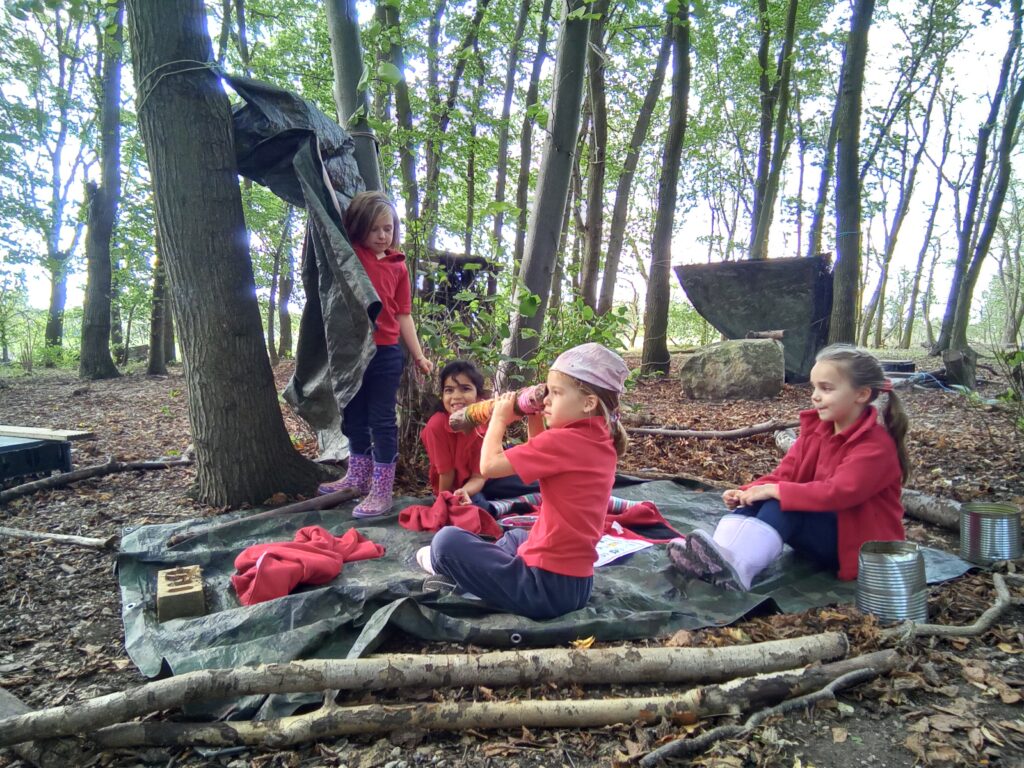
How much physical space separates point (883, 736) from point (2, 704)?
2557 mm

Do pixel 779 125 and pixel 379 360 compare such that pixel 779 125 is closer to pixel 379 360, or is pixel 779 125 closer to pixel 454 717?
pixel 379 360

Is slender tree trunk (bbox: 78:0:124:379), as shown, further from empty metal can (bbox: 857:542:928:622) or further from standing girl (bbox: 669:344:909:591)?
empty metal can (bbox: 857:542:928:622)

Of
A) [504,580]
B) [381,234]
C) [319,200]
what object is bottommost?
[504,580]

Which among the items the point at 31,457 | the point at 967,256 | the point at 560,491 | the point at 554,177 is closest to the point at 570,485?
the point at 560,491

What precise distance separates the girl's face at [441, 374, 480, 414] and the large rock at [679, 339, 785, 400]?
5.12m

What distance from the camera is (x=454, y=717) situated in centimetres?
170

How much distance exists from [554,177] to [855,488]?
323 centimetres

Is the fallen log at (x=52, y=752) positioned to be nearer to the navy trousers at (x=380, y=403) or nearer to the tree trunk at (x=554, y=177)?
the navy trousers at (x=380, y=403)

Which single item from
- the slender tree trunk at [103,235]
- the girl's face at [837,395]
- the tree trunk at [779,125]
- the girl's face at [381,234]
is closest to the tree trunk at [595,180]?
the tree trunk at [779,125]

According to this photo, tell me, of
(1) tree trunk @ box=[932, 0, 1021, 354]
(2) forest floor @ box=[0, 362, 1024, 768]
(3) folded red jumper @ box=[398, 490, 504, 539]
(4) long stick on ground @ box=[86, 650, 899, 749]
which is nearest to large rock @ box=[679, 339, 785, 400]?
(2) forest floor @ box=[0, 362, 1024, 768]

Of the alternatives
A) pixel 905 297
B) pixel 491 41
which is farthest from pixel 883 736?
pixel 905 297

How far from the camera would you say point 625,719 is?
1.74 m

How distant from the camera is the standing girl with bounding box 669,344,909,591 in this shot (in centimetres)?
259

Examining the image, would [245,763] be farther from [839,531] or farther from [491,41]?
[491,41]
